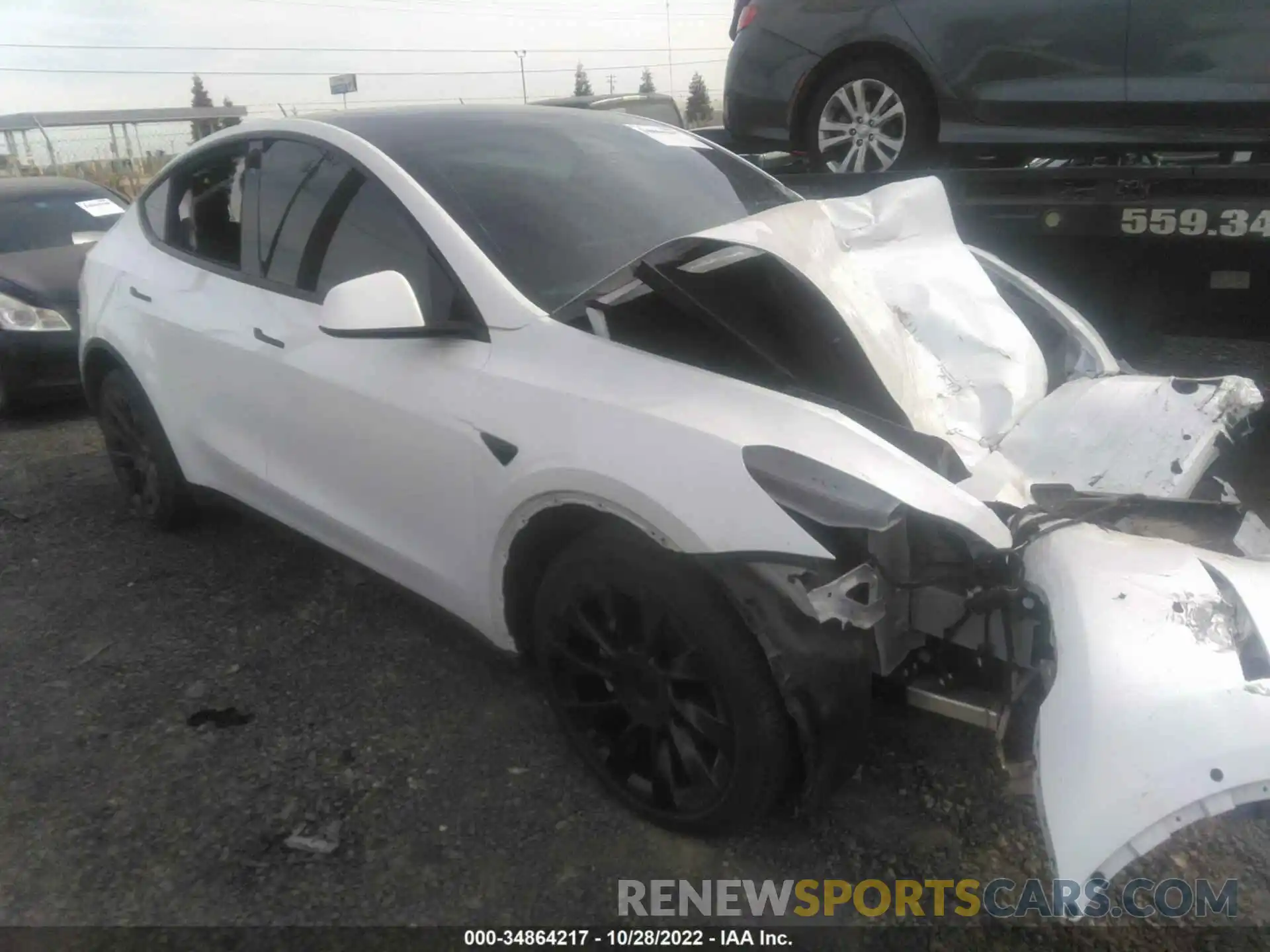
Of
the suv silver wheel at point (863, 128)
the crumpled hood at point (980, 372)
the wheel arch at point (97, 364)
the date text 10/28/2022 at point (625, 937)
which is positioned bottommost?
the date text 10/28/2022 at point (625, 937)

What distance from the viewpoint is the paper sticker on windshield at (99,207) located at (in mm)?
7363

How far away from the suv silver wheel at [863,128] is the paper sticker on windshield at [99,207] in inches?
206

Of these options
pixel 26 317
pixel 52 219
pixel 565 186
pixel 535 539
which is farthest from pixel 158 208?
pixel 52 219

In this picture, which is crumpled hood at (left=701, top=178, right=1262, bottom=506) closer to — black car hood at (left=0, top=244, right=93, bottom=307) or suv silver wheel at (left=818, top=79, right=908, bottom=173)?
suv silver wheel at (left=818, top=79, right=908, bottom=173)

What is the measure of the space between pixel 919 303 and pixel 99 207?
22.1 feet

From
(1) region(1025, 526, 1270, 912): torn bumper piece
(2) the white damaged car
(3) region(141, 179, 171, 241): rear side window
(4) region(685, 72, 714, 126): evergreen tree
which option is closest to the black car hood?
(3) region(141, 179, 171, 241): rear side window

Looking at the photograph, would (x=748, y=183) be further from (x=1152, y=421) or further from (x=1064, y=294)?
(x=1064, y=294)

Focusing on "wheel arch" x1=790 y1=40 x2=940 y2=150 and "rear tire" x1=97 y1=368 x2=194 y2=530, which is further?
"wheel arch" x1=790 y1=40 x2=940 y2=150

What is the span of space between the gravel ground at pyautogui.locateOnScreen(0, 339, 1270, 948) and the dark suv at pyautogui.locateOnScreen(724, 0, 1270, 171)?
182 cm

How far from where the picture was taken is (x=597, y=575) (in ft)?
7.51

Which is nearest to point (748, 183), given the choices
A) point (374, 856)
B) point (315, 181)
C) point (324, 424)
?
point (315, 181)

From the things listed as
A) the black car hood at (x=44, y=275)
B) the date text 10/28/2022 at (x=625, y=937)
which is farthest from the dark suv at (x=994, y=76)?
the black car hood at (x=44, y=275)

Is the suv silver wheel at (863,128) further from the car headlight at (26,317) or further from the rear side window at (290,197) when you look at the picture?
the car headlight at (26,317)

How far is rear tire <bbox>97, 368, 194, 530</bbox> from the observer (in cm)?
395
